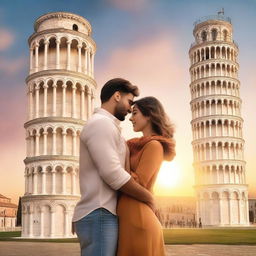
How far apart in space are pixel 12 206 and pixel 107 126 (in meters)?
151

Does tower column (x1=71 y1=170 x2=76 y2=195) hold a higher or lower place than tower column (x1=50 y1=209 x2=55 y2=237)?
higher

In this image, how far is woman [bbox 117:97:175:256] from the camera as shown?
187 inches

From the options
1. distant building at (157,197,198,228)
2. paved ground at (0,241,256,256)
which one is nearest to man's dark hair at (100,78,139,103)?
paved ground at (0,241,256,256)

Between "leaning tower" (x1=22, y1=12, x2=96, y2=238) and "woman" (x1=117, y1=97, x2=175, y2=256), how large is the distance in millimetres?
44134

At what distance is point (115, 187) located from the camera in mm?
4688

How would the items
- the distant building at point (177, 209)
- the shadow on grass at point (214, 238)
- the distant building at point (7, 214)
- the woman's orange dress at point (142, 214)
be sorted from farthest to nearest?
the distant building at point (7, 214) < the distant building at point (177, 209) < the shadow on grass at point (214, 238) < the woman's orange dress at point (142, 214)

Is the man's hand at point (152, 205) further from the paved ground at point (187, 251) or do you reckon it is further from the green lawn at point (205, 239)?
the green lawn at point (205, 239)

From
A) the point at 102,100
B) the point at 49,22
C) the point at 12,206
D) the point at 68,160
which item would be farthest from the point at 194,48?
the point at 102,100

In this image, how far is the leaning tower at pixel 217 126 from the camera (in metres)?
89.1

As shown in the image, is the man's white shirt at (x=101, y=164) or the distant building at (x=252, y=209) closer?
the man's white shirt at (x=101, y=164)

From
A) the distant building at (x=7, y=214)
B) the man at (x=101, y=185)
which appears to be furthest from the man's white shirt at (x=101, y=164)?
the distant building at (x=7, y=214)

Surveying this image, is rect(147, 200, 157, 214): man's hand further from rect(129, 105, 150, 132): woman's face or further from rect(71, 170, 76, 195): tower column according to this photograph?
rect(71, 170, 76, 195): tower column

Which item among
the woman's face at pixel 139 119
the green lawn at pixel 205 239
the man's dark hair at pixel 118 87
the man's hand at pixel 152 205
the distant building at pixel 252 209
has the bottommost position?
the green lawn at pixel 205 239

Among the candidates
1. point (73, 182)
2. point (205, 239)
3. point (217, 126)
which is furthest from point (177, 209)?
point (205, 239)
